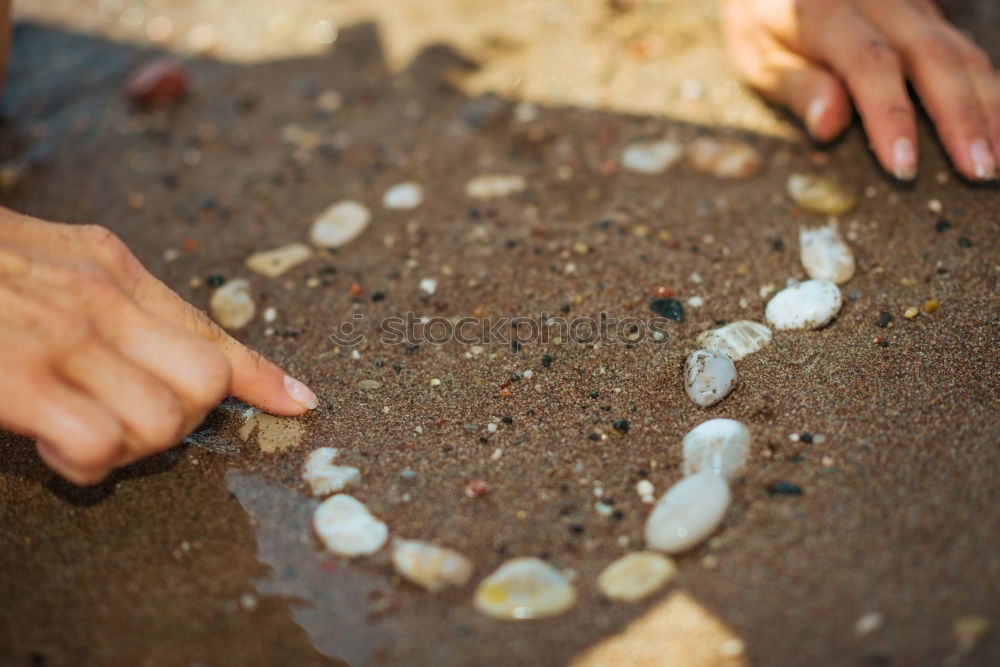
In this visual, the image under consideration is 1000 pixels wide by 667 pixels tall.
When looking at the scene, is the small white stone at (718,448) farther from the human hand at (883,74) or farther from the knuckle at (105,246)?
the knuckle at (105,246)

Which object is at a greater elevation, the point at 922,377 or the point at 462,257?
the point at 922,377

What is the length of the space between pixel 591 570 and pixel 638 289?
87cm

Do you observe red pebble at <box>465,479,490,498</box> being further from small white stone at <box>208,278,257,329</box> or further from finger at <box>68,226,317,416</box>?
small white stone at <box>208,278,257,329</box>

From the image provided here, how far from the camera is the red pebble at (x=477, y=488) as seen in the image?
5.78 feet

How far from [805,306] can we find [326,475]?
1.25 meters

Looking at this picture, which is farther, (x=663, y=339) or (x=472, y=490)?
(x=663, y=339)

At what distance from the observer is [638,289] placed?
2217 millimetres

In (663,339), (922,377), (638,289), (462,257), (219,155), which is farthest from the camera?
(219,155)

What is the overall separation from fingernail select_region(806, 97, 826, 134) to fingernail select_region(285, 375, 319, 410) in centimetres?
166

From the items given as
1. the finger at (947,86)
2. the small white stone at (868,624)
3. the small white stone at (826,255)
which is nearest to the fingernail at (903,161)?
the finger at (947,86)

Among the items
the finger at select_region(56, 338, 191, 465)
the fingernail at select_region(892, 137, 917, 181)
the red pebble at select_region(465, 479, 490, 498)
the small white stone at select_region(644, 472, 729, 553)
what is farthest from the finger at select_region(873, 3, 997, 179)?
the finger at select_region(56, 338, 191, 465)

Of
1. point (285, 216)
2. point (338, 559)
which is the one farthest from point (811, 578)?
point (285, 216)

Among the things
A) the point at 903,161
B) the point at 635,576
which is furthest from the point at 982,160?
the point at 635,576

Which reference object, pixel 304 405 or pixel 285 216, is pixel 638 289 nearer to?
pixel 304 405
